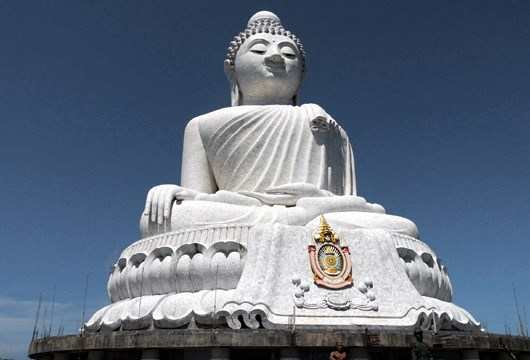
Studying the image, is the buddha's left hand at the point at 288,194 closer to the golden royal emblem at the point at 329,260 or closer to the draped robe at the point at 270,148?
the draped robe at the point at 270,148

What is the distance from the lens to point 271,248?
8.70 m

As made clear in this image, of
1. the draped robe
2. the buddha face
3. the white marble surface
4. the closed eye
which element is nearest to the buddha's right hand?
the white marble surface

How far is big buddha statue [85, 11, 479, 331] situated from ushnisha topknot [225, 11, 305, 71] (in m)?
2.16

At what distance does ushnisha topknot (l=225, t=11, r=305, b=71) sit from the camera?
1354 centimetres

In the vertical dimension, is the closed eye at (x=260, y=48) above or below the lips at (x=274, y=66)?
above

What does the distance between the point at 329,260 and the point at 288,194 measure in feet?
6.90

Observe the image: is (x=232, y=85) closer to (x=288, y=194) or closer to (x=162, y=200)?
(x=288, y=194)

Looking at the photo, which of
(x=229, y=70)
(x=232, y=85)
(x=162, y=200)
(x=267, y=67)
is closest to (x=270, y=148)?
(x=267, y=67)

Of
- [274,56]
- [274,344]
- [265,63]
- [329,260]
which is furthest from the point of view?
[265,63]

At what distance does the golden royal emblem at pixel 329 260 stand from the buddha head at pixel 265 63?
5.12 meters

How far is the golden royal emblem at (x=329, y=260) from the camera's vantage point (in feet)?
28.2

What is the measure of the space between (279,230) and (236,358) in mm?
2199

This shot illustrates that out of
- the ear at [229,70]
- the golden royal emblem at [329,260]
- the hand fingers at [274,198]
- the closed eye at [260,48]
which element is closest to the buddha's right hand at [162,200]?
the hand fingers at [274,198]

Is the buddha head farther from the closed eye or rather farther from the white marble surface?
the white marble surface
